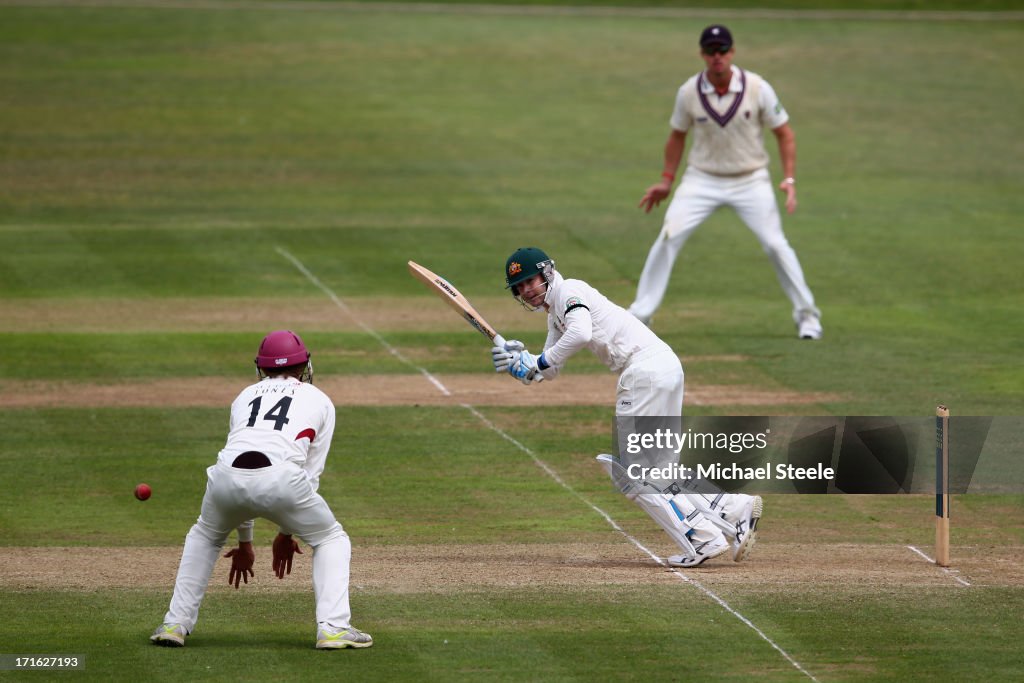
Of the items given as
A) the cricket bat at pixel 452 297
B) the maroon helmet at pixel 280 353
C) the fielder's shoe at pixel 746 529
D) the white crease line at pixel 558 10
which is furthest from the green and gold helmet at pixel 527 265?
the white crease line at pixel 558 10

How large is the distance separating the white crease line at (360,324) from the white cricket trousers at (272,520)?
23.7 ft

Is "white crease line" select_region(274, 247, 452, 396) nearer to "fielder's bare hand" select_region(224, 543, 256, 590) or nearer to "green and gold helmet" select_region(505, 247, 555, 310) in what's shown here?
"green and gold helmet" select_region(505, 247, 555, 310)

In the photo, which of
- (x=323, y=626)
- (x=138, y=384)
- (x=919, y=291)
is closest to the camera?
(x=323, y=626)

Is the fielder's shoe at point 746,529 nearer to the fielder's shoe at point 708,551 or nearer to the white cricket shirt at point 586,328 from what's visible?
the fielder's shoe at point 708,551

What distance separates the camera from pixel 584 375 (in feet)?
57.6

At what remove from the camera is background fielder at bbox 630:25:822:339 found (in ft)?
56.9

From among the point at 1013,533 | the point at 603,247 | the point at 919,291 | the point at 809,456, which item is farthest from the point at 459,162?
the point at 1013,533

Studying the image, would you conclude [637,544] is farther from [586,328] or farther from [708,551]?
[586,328]

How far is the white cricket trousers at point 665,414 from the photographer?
35.6 ft

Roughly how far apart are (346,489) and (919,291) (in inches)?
393

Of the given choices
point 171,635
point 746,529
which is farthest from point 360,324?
point 171,635

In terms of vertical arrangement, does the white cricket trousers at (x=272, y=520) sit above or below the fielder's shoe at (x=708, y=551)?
above

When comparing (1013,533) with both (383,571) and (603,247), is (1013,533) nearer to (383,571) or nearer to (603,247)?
(383,571)

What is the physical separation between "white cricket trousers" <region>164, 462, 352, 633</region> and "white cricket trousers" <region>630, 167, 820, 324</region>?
8.87 meters
